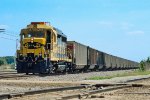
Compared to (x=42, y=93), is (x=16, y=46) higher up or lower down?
higher up

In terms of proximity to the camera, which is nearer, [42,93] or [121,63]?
[42,93]

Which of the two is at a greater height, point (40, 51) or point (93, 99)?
point (40, 51)

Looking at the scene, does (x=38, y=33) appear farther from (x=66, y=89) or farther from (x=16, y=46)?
(x=66, y=89)

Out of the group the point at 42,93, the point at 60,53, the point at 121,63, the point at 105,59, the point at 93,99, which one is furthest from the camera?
the point at 121,63

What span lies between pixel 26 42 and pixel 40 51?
4.58ft

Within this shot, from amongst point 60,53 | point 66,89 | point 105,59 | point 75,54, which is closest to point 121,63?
point 105,59

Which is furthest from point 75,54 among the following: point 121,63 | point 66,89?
point 121,63

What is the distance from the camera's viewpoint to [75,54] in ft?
138

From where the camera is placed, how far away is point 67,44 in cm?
4062

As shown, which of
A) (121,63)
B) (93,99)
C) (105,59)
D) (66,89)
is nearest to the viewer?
(93,99)

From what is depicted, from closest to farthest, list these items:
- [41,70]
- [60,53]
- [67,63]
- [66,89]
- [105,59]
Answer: [66,89], [41,70], [60,53], [67,63], [105,59]

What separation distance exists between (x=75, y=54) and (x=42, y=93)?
28.1 meters

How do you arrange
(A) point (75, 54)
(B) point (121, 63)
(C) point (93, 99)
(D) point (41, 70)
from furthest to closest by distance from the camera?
1. (B) point (121, 63)
2. (A) point (75, 54)
3. (D) point (41, 70)
4. (C) point (93, 99)

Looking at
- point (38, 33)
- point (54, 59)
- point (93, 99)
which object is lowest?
point (93, 99)
